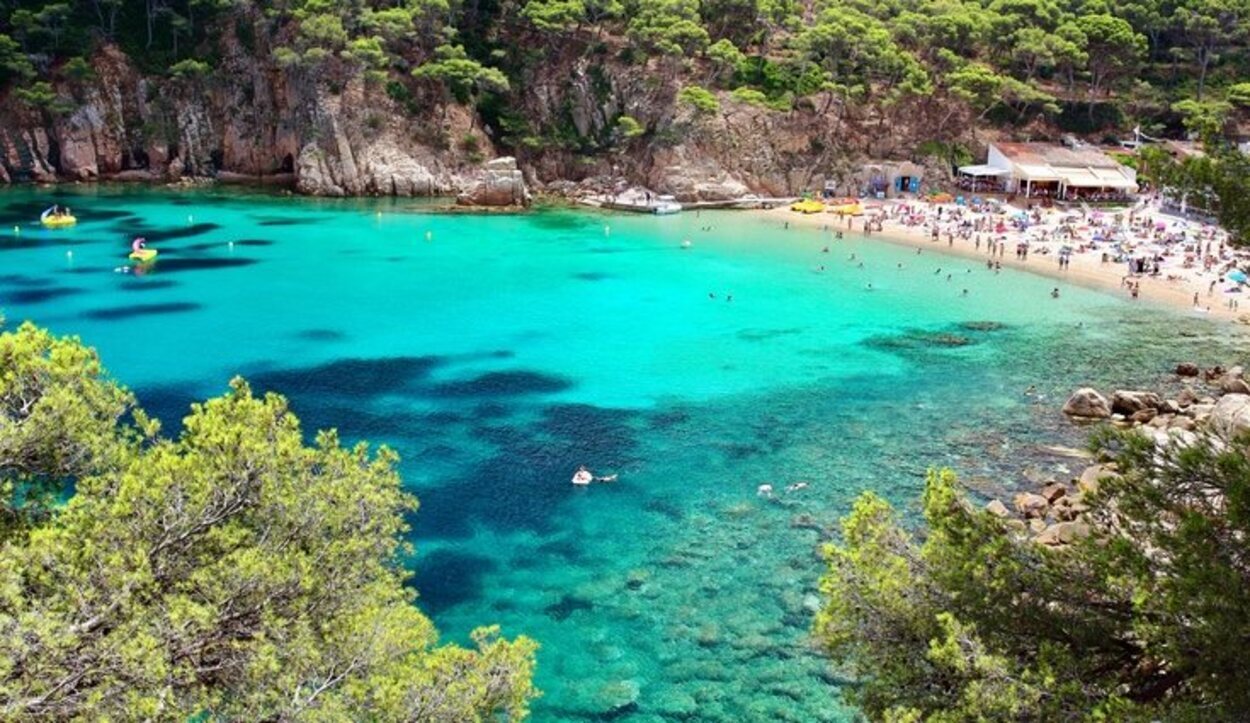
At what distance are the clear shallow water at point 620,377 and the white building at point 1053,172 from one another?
19839mm

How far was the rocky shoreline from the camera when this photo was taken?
2383cm

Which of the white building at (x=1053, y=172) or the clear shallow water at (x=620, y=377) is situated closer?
the clear shallow water at (x=620, y=377)

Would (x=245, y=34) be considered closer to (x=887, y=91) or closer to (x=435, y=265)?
(x=435, y=265)

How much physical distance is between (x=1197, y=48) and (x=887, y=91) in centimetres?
2994

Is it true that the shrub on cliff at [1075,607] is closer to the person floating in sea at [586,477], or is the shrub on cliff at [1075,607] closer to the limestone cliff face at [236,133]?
the person floating in sea at [586,477]

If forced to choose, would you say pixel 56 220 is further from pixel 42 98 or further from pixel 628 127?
pixel 628 127

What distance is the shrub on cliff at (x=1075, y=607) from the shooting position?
9.39 meters

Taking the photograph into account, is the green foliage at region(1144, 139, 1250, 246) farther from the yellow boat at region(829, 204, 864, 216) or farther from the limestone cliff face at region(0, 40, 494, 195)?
the limestone cliff face at region(0, 40, 494, 195)

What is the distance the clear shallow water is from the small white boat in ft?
24.7

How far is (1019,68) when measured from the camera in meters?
85.9

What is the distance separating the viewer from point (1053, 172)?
75.8 metres

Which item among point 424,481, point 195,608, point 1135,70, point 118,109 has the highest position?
point 1135,70

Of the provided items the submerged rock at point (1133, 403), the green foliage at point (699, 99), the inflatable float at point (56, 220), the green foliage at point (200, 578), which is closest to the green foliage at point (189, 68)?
the inflatable float at point (56, 220)

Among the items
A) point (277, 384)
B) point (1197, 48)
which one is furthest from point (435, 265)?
point (1197, 48)
